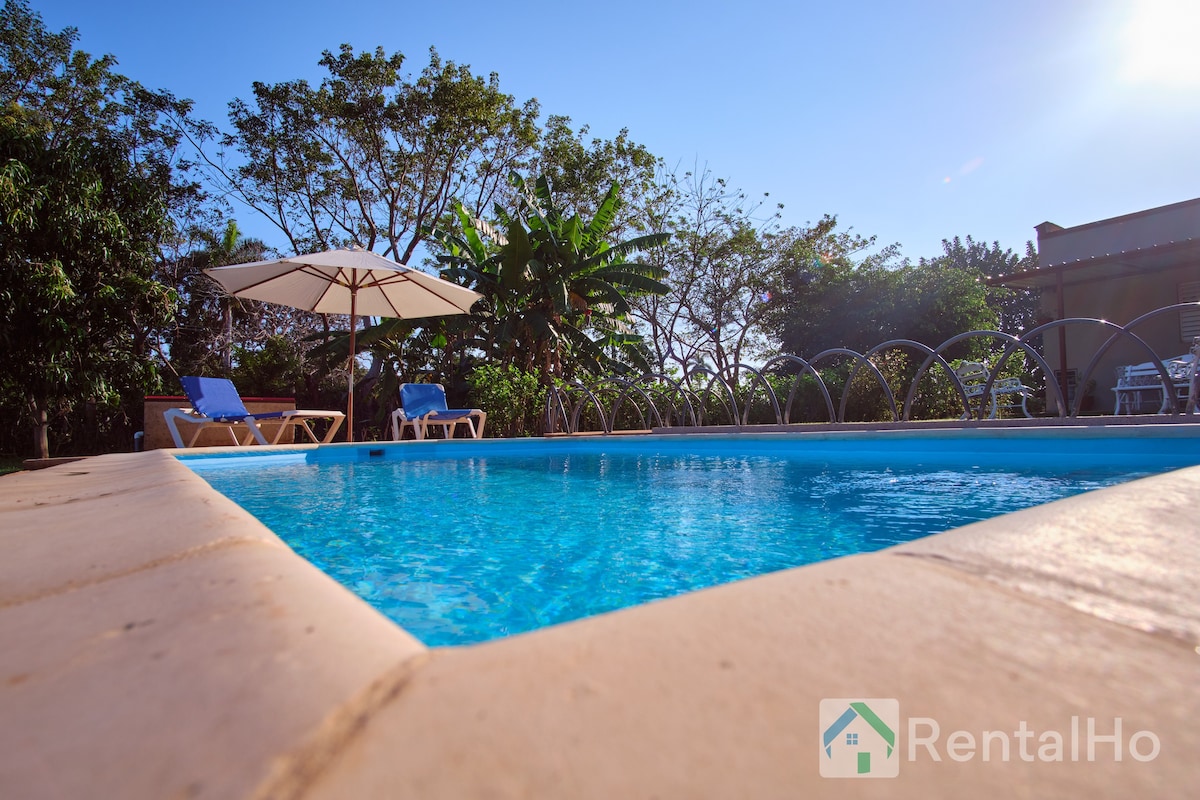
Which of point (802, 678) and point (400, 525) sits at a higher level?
point (802, 678)

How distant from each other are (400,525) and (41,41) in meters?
17.9

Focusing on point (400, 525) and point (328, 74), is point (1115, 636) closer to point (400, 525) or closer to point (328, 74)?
point (400, 525)

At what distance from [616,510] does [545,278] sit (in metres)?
9.33

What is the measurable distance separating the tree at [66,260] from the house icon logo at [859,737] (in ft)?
38.3

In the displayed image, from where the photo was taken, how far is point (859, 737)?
18.6 inches

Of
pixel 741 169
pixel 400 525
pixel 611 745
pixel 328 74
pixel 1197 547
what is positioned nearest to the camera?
pixel 611 745

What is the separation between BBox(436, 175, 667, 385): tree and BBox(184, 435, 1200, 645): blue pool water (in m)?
5.72

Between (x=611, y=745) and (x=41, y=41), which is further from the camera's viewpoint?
(x=41, y=41)

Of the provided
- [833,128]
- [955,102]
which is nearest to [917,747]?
[955,102]

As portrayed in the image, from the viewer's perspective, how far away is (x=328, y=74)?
47.7 ft

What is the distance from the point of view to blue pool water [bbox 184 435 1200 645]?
2320 millimetres

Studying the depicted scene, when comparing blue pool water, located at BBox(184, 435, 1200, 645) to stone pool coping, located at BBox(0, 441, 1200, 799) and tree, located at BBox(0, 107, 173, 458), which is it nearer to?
stone pool coping, located at BBox(0, 441, 1200, 799)

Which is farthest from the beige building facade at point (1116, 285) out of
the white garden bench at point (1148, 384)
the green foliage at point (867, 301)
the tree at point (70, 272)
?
the tree at point (70, 272)

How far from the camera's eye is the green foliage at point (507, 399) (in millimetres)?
10484
